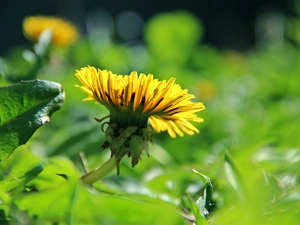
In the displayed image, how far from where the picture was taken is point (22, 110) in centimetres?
66

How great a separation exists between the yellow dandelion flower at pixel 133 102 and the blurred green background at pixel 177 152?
0.06 metres

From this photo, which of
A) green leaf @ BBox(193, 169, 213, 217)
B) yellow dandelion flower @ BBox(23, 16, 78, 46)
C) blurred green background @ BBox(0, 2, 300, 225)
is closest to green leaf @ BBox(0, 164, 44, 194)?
blurred green background @ BBox(0, 2, 300, 225)

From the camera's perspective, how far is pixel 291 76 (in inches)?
65.3

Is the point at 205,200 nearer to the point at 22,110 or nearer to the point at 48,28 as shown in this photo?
the point at 22,110

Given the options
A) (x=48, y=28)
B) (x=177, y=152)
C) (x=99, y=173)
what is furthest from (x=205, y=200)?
(x=48, y=28)

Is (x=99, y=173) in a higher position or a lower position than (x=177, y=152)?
higher

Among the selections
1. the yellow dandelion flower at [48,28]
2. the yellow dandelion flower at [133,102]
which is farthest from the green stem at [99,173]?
the yellow dandelion flower at [48,28]

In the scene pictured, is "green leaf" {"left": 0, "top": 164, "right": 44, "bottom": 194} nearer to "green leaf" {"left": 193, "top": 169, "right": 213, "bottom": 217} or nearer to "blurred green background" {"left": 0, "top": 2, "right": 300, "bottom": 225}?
"blurred green background" {"left": 0, "top": 2, "right": 300, "bottom": 225}

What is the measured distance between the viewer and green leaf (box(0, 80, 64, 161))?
647 mm

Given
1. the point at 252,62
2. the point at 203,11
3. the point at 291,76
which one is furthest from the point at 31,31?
the point at 203,11

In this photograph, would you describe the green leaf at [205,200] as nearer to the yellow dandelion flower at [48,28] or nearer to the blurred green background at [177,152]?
the blurred green background at [177,152]

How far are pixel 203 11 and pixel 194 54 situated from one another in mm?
5106

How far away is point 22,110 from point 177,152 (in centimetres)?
57

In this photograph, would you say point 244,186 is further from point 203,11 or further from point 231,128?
point 203,11
